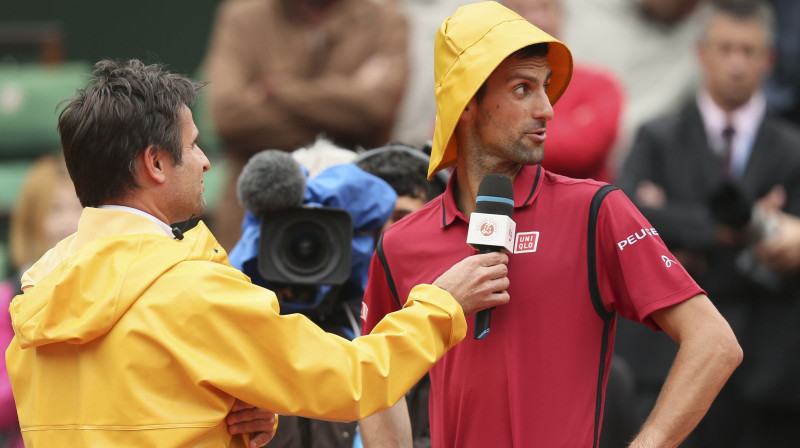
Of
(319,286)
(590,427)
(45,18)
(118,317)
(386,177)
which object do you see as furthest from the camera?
(45,18)

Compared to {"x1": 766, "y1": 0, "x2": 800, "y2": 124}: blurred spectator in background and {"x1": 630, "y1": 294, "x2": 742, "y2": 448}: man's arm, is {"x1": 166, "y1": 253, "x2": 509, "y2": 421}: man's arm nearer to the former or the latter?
{"x1": 630, "y1": 294, "x2": 742, "y2": 448}: man's arm

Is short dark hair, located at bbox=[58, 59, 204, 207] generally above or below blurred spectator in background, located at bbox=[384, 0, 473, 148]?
above

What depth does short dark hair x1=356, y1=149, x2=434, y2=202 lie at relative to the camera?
4.39 meters

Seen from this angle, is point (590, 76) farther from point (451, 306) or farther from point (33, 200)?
point (451, 306)

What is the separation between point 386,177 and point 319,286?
59 centimetres

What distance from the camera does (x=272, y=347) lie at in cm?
291

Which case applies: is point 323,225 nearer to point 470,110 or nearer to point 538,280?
point 470,110

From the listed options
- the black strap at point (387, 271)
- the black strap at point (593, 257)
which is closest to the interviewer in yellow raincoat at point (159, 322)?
the black strap at point (593, 257)

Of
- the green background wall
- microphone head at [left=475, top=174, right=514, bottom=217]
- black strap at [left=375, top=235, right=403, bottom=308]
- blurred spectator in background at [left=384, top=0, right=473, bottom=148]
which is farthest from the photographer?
the green background wall

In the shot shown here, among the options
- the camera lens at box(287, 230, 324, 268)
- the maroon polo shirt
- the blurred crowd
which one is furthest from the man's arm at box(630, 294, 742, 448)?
the blurred crowd

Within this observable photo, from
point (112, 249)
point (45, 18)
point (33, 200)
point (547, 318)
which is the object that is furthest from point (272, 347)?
point (45, 18)

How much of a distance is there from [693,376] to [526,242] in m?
0.55

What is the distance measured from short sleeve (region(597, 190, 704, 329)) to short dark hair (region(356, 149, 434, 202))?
4.31 feet

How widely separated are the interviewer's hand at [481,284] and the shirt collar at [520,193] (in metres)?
0.22
